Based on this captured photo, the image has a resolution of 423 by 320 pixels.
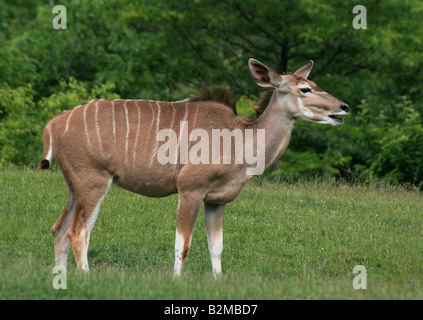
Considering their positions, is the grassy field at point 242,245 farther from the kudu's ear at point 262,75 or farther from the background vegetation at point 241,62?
the background vegetation at point 241,62

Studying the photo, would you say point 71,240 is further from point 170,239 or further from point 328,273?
point 328,273

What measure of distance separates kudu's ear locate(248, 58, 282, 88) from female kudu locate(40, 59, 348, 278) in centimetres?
1

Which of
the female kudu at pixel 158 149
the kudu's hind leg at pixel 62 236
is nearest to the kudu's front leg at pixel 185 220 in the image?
the female kudu at pixel 158 149

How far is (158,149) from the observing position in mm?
7555

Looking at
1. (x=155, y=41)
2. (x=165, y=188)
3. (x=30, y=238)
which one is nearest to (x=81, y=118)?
(x=165, y=188)

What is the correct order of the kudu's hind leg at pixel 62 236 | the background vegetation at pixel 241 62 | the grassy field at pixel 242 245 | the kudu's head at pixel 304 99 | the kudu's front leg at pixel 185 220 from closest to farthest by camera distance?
the grassy field at pixel 242 245 < the kudu's front leg at pixel 185 220 < the kudu's head at pixel 304 99 < the kudu's hind leg at pixel 62 236 < the background vegetation at pixel 241 62

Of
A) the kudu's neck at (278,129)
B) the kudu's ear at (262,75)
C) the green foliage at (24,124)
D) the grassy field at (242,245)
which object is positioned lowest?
the grassy field at (242,245)

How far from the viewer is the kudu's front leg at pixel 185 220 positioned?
7.29 m

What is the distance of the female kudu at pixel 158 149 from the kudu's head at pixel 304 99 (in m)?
0.01

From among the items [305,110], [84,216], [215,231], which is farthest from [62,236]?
[305,110]

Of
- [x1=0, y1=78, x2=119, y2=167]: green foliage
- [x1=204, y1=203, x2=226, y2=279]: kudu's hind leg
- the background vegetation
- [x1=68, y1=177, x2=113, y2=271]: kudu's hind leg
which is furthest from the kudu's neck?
[x1=0, y1=78, x2=119, y2=167]: green foliage

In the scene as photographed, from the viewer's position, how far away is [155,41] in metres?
20.5

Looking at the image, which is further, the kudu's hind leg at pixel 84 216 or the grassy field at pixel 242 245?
the kudu's hind leg at pixel 84 216
